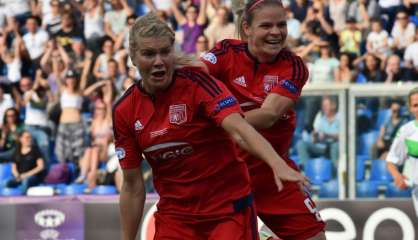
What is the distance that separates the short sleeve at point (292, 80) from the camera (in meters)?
6.44

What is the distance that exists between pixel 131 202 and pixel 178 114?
2.06 ft

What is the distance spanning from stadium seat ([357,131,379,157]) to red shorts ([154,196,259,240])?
251 inches

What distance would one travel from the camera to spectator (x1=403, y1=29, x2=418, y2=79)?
13891 millimetres

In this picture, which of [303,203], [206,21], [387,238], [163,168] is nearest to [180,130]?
[163,168]

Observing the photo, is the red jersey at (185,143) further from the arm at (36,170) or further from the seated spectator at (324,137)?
the arm at (36,170)

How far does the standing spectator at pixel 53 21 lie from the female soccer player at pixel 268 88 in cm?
975

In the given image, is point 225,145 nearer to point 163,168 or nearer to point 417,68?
point 163,168

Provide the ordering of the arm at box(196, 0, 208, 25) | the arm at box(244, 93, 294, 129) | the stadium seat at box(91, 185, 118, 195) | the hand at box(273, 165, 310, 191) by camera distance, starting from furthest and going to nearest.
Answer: the arm at box(196, 0, 208, 25) → the stadium seat at box(91, 185, 118, 195) → the arm at box(244, 93, 294, 129) → the hand at box(273, 165, 310, 191)

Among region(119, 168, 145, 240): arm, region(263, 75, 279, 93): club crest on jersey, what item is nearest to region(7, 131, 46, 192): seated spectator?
region(263, 75, 279, 93): club crest on jersey

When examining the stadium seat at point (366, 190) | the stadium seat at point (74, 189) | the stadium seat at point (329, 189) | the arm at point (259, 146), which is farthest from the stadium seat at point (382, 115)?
the arm at point (259, 146)

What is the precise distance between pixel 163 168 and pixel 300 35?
9.42m

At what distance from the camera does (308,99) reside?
12195 mm

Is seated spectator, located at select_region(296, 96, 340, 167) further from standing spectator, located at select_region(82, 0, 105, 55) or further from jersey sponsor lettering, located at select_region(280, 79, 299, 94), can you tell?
jersey sponsor lettering, located at select_region(280, 79, 299, 94)

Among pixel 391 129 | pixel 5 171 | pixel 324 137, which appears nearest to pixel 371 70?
pixel 391 129
